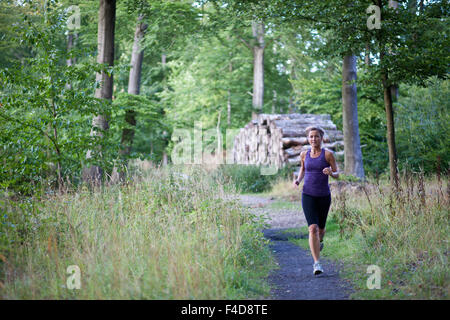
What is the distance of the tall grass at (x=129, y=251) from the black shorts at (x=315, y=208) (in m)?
0.99

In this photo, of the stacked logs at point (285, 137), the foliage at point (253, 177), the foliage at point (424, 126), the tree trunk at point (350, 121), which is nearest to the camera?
the tree trunk at point (350, 121)

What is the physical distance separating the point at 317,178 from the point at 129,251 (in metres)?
2.70

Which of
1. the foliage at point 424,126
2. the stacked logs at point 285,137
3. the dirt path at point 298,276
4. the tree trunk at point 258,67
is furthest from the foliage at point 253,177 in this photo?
the dirt path at point 298,276

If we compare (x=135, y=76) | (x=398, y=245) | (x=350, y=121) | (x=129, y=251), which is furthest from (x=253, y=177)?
(x=129, y=251)

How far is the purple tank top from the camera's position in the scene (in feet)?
19.1

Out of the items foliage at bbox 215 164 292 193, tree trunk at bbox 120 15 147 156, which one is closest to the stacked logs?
foliage at bbox 215 164 292 193

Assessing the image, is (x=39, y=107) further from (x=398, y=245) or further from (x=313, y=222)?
(x=398, y=245)

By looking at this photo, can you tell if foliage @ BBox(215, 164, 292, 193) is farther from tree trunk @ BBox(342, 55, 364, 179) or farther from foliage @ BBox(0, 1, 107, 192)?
foliage @ BBox(0, 1, 107, 192)

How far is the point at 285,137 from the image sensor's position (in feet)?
53.7

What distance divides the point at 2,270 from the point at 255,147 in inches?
603

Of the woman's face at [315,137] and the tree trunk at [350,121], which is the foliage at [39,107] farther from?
the tree trunk at [350,121]

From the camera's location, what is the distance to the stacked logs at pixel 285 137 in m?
16.1
